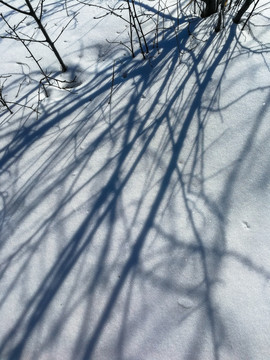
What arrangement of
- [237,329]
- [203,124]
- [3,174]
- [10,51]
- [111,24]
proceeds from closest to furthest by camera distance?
1. [237,329]
2. [203,124]
3. [3,174]
4. [111,24]
5. [10,51]

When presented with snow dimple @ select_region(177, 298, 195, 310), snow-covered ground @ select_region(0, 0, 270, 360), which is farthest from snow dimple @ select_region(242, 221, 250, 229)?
snow dimple @ select_region(177, 298, 195, 310)

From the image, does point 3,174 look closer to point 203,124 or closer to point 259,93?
point 203,124

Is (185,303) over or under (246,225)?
under

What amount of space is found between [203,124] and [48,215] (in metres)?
1.27

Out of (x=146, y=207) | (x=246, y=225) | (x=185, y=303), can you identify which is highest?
(x=246, y=225)

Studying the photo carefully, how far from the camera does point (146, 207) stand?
1.57 meters

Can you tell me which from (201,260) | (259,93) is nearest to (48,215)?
(201,260)

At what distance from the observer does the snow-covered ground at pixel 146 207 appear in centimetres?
129

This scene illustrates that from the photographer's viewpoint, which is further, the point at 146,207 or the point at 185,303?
the point at 146,207

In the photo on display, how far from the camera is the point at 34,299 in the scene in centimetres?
147

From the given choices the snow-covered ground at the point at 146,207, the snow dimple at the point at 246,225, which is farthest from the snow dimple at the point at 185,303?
the snow dimple at the point at 246,225

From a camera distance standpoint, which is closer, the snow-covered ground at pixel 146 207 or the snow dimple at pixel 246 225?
the snow-covered ground at pixel 146 207

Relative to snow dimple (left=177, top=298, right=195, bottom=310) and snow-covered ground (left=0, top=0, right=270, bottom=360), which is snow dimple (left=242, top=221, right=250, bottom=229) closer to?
snow-covered ground (left=0, top=0, right=270, bottom=360)

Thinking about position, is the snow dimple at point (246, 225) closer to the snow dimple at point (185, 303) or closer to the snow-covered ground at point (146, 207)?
the snow-covered ground at point (146, 207)
